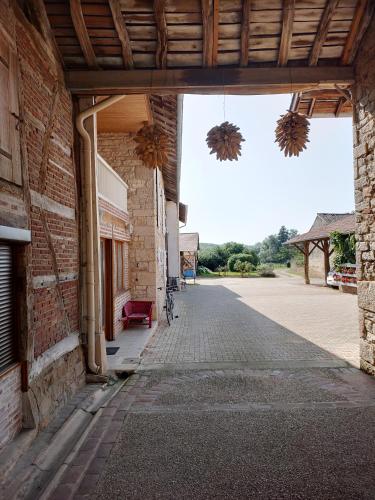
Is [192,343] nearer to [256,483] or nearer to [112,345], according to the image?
[112,345]

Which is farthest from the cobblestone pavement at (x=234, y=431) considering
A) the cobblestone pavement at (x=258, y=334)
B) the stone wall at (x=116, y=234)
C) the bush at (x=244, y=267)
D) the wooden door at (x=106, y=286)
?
the bush at (x=244, y=267)

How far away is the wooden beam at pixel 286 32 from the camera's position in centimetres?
401

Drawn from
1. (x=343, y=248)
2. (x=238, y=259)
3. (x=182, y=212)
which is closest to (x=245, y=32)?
(x=343, y=248)

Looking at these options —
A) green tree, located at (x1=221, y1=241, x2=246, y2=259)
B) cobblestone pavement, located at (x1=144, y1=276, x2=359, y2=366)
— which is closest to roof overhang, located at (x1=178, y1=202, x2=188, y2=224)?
cobblestone pavement, located at (x1=144, y1=276, x2=359, y2=366)

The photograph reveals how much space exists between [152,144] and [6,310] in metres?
2.41

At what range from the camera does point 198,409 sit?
4.00 meters

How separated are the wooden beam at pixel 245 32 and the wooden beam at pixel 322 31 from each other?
89cm

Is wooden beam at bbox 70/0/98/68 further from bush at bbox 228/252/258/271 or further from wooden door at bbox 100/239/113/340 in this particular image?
bush at bbox 228/252/258/271

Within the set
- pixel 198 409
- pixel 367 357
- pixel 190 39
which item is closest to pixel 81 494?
pixel 198 409

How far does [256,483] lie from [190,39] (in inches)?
195

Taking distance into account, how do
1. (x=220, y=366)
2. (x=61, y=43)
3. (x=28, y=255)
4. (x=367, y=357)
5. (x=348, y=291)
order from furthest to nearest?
1. (x=348, y=291)
2. (x=220, y=366)
3. (x=367, y=357)
4. (x=61, y=43)
5. (x=28, y=255)

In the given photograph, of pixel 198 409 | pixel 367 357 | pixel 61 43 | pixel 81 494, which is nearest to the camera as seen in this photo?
pixel 81 494

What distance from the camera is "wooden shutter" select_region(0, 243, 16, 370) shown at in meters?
2.99

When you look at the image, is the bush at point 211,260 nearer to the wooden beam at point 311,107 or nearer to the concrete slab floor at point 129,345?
the concrete slab floor at point 129,345
